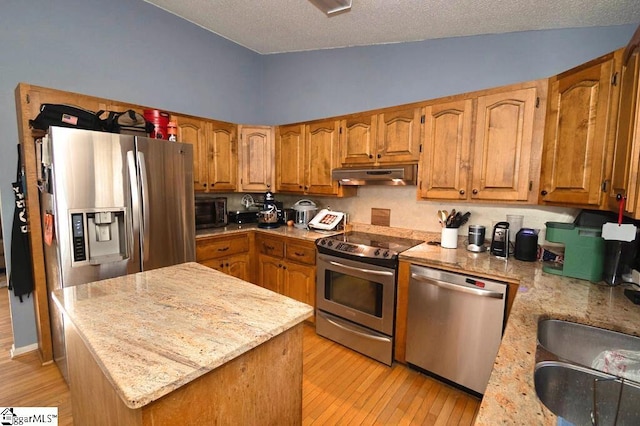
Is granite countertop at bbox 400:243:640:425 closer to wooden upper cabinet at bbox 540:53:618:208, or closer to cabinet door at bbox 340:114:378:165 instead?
wooden upper cabinet at bbox 540:53:618:208

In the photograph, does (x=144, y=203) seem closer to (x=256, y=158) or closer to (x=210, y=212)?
(x=210, y=212)

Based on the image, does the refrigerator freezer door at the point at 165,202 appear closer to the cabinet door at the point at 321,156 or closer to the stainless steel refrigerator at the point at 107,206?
the stainless steel refrigerator at the point at 107,206

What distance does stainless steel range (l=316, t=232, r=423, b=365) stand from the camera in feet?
7.44

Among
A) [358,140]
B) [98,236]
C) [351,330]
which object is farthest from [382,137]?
[98,236]

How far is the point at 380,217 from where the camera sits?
9.87 feet

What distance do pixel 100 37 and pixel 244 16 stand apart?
4.35ft

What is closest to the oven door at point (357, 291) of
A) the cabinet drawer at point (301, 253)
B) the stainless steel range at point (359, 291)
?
the stainless steel range at point (359, 291)

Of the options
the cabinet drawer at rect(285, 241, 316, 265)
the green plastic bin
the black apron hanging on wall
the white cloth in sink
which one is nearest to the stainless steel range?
the cabinet drawer at rect(285, 241, 316, 265)

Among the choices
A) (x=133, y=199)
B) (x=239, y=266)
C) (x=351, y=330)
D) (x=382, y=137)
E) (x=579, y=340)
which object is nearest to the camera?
(x=579, y=340)

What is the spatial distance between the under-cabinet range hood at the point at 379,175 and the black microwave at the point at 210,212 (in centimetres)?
135

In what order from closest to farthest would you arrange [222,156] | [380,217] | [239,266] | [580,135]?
[580,135]
[380,217]
[239,266]
[222,156]

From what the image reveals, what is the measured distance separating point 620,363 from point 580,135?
1.24 m

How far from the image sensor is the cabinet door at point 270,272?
10.0 ft

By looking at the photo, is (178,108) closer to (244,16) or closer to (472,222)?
(244,16)
